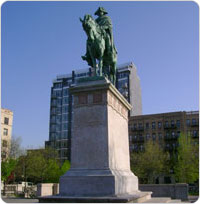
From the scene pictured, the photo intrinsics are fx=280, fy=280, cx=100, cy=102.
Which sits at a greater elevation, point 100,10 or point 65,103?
point 65,103

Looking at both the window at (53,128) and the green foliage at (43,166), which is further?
the window at (53,128)

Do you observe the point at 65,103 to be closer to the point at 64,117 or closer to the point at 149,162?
the point at 64,117

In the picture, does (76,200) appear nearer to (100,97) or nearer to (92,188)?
(92,188)

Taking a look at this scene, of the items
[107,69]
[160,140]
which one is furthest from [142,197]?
[160,140]

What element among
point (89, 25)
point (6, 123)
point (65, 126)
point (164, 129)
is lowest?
point (164, 129)

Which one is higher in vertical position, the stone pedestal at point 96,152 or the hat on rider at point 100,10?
the hat on rider at point 100,10

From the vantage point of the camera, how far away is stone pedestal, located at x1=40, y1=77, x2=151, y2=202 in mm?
12000

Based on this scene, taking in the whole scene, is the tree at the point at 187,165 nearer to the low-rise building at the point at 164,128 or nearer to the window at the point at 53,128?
the low-rise building at the point at 164,128

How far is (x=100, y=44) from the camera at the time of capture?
15.1 meters

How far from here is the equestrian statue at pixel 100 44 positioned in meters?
14.8

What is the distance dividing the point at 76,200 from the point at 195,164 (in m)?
38.6

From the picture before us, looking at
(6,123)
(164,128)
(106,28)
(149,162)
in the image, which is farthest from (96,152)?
(6,123)

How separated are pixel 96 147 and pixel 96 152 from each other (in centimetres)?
23

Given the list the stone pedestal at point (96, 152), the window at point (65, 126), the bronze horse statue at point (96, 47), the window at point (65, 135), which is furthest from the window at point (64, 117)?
the stone pedestal at point (96, 152)
